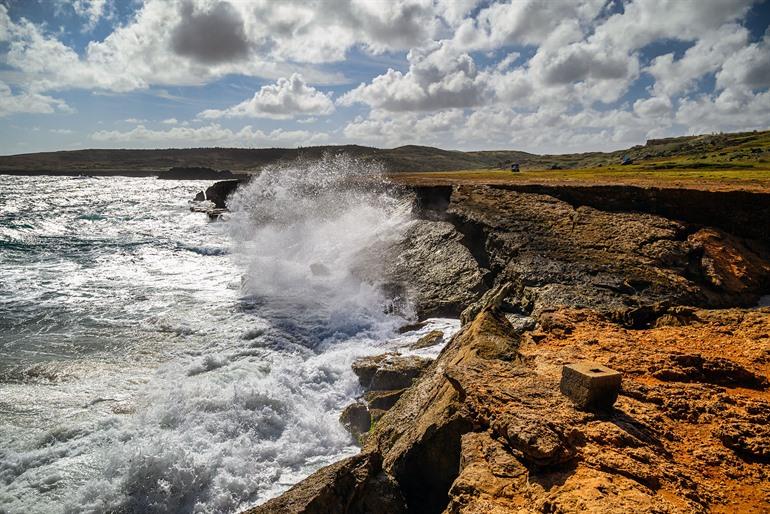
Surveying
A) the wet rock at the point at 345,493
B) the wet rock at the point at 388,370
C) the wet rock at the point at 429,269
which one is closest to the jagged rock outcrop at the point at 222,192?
the wet rock at the point at 429,269

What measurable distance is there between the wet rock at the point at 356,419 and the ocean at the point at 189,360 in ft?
0.66

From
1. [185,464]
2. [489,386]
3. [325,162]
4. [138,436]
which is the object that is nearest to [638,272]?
[489,386]

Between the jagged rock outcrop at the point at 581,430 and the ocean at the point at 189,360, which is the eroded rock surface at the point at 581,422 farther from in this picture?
the ocean at the point at 189,360

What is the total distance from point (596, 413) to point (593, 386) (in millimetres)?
303

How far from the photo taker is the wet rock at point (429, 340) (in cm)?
1087

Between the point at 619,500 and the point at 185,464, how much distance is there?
6.34 m

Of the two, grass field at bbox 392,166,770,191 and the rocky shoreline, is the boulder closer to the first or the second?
grass field at bbox 392,166,770,191

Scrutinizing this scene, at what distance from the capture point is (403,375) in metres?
9.22

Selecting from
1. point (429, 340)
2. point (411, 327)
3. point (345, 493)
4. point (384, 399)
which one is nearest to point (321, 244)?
point (411, 327)

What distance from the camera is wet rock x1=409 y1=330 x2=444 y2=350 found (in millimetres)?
10873

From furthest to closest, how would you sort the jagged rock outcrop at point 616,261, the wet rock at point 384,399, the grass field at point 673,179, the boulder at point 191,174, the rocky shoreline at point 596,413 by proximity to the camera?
the boulder at point 191,174 → the grass field at point 673,179 → the jagged rock outcrop at point 616,261 → the wet rock at point 384,399 → the rocky shoreline at point 596,413

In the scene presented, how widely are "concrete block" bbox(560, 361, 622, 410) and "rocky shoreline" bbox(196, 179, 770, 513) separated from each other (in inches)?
4.3

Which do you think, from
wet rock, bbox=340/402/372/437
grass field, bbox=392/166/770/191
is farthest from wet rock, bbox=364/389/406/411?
grass field, bbox=392/166/770/191

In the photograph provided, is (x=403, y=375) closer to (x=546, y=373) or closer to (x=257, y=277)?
(x=546, y=373)
